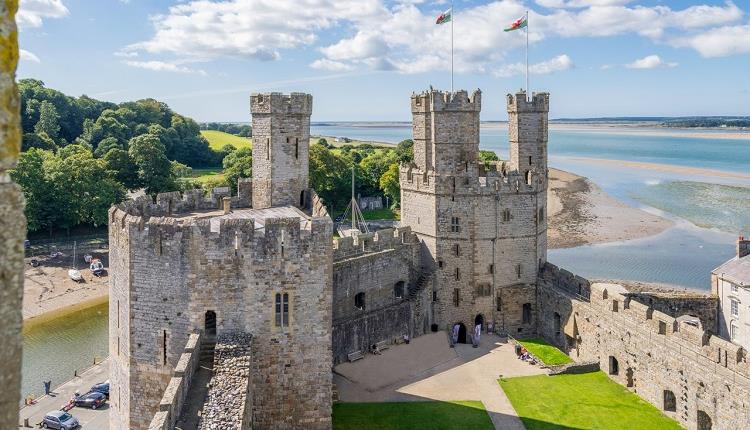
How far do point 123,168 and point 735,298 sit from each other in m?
49.2

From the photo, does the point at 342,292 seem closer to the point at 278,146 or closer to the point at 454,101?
the point at 278,146

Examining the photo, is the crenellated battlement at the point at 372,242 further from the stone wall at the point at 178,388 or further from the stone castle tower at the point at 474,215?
the stone wall at the point at 178,388

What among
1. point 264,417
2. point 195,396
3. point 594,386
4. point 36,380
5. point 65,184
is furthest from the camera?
point 65,184

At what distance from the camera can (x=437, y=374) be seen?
23.8 meters

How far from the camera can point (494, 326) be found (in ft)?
94.5

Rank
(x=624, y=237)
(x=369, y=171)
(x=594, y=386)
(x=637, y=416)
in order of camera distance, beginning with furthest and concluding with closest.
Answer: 1. (x=369, y=171)
2. (x=624, y=237)
3. (x=594, y=386)
4. (x=637, y=416)

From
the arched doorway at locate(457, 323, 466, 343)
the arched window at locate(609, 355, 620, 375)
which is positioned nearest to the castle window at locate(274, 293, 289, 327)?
the arched window at locate(609, 355, 620, 375)

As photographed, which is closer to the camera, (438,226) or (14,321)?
(14,321)

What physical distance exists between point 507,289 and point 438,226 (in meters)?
4.19

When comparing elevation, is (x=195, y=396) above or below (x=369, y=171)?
below

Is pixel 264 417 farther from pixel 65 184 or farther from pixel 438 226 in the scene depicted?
pixel 65 184

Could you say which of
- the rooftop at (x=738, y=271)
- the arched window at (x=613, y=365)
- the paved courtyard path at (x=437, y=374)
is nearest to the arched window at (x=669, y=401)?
the arched window at (x=613, y=365)

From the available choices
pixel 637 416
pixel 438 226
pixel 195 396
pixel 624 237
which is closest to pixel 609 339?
pixel 637 416

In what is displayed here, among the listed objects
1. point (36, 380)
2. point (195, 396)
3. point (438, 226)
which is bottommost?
point (36, 380)
